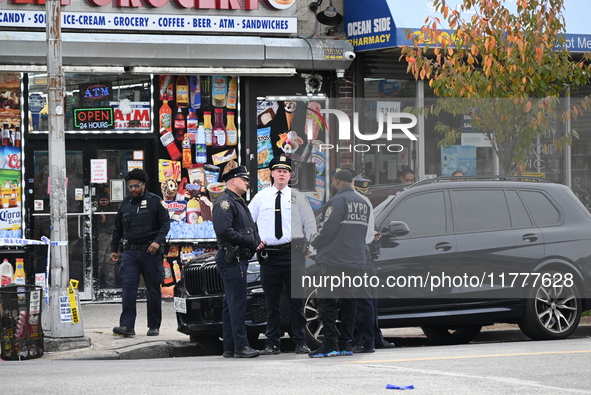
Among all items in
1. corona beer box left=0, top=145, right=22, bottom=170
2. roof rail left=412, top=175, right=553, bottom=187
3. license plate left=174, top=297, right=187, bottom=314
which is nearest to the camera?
license plate left=174, top=297, right=187, bottom=314

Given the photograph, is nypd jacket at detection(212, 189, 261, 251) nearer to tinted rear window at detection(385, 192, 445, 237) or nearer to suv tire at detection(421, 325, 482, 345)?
tinted rear window at detection(385, 192, 445, 237)

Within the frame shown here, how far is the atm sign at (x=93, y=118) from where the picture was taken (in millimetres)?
15719

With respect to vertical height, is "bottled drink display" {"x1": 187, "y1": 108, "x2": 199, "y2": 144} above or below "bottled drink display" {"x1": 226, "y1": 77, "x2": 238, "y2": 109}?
below

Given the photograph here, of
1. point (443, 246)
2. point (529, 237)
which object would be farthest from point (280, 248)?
point (529, 237)

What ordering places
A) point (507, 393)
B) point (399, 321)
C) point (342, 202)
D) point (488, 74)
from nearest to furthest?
1. point (507, 393)
2. point (342, 202)
3. point (399, 321)
4. point (488, 74)

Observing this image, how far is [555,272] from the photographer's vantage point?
11750 millimetres

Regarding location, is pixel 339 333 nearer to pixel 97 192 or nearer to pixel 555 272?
pixel 555 272

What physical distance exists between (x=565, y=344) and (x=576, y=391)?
3.49 metres

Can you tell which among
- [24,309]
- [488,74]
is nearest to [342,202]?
[24,309]

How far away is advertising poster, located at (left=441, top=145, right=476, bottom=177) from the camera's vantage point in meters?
17.5

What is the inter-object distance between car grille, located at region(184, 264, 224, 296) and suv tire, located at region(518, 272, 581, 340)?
334cm

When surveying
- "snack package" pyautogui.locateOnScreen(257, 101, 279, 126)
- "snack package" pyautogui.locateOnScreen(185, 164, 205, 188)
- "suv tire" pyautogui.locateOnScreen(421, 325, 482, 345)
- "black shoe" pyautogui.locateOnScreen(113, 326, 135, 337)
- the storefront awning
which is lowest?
"suv tire" pyautogui.locateOnScreen(421, 325, 482, 345)

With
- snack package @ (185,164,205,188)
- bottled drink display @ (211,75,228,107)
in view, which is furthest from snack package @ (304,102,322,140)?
snack package @ (185,164,205,188)

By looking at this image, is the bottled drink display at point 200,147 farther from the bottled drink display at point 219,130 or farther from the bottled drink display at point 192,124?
the bottled drink display at point 219,130
